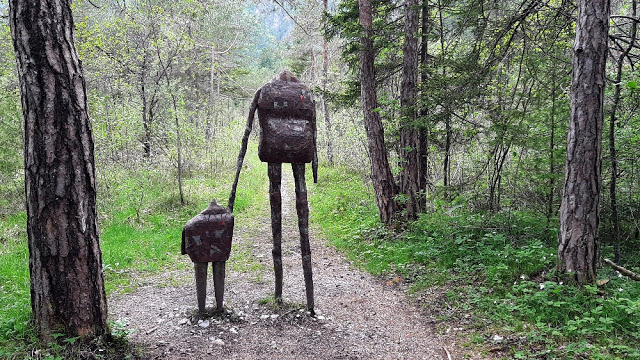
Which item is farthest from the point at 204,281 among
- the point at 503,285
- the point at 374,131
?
the point at 374,131

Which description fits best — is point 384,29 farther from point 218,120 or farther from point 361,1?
point 218,120

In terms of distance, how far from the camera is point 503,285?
454 cm

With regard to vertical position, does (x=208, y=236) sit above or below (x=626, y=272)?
above

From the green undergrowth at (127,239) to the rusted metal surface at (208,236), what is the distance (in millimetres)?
1455

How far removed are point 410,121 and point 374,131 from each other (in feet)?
3.24

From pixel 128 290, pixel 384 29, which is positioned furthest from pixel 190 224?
pixel 384 29

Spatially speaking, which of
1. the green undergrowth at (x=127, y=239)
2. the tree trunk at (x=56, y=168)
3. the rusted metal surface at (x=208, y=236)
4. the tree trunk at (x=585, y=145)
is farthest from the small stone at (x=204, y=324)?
the tree trunk at (x=585, y=145)

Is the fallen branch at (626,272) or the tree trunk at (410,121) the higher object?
the tree trunk at (410,121)

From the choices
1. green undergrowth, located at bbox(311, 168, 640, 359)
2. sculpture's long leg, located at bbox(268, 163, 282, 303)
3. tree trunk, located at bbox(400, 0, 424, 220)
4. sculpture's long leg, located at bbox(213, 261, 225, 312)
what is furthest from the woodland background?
sculpture's long leg, located at bbox(268, 163, 282, 303)

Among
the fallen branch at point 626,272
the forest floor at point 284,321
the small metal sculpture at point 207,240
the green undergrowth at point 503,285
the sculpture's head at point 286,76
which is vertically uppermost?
the sculpture's head at point 286,76

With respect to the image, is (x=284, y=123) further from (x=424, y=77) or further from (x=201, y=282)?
(x=424, y=77)

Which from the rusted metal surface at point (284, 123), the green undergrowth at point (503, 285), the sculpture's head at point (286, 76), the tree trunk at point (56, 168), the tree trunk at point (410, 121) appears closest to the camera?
the tree trunk at point (56, 168)

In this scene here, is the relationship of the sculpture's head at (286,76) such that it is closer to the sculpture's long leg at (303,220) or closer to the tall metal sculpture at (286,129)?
the tall metal sculpture at (286,129)

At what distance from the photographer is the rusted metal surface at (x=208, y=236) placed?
3959 mm
